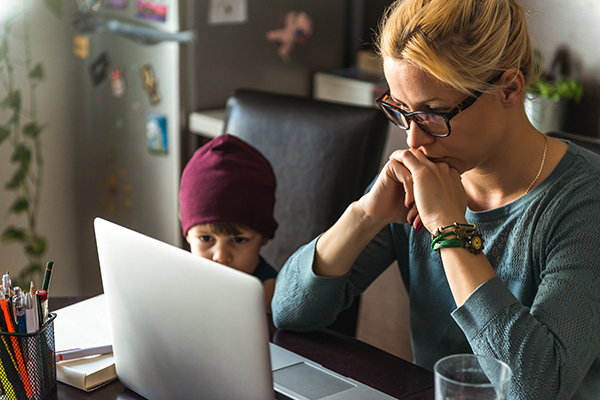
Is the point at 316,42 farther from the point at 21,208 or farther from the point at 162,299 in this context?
the point at 162,299

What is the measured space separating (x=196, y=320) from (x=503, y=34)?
1.92ft

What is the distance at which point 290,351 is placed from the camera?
104 cm

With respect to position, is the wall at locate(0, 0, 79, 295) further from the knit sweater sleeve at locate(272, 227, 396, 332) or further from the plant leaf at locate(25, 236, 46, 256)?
the knit sweater sleeve at locate(272, 227, 396, 332)

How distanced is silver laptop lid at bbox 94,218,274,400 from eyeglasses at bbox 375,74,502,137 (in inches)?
16.4

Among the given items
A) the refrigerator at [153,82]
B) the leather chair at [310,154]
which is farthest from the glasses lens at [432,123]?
the refrigerator at [153,82]

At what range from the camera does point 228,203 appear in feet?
4.25

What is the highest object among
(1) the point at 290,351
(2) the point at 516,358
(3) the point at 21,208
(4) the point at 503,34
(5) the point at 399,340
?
(4) the point at 503,34

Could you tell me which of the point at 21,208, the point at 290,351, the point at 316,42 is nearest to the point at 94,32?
the point at 21,208

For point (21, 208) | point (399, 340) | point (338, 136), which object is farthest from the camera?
point (21, 208)

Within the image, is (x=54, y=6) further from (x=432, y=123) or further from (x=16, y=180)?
(x=432, y=123)

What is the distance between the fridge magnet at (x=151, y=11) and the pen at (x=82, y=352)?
1.35 metres

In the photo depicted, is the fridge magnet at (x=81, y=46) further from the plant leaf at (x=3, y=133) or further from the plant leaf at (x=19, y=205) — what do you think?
the plant leaf at (x=19, y=205)

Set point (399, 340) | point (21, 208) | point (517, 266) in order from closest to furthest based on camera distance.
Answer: point (517, 266) < point (399, 340) < point (21, 208)

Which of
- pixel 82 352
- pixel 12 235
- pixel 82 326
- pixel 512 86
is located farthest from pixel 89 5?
Result: pixel 512 86
